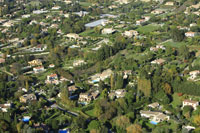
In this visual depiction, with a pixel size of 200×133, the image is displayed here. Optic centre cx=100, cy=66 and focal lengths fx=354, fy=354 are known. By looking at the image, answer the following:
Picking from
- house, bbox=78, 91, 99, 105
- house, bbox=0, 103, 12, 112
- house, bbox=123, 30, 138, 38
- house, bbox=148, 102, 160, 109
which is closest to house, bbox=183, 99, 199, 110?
house, bbox=148, 102, 160, 109

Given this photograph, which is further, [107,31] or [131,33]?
[107,31]

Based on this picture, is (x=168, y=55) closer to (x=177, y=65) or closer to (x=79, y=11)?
(x=177, y=65)

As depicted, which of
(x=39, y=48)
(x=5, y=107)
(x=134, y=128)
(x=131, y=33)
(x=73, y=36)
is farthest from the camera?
(x=73, y=36)

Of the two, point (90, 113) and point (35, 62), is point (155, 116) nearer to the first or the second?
point (90, 113)

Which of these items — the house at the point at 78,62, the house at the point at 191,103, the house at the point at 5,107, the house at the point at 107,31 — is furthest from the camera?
the house at the point at 107,31

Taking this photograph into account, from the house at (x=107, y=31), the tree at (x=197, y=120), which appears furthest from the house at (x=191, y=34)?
the tree at (x=197, y=120)

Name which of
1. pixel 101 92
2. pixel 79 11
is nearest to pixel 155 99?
pixel 101 92

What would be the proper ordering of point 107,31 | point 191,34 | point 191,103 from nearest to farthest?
point 191,103 → point 191,34 → point 107,31

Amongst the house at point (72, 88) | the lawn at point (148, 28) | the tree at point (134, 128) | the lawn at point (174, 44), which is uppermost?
the tree at point (134, 128)

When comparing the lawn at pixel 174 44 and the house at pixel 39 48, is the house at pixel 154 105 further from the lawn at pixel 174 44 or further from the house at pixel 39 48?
the house at pixel 39 48

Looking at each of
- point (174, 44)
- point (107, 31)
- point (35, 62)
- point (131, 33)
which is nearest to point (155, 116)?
point (35, 62)

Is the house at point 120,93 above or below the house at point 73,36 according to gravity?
above
